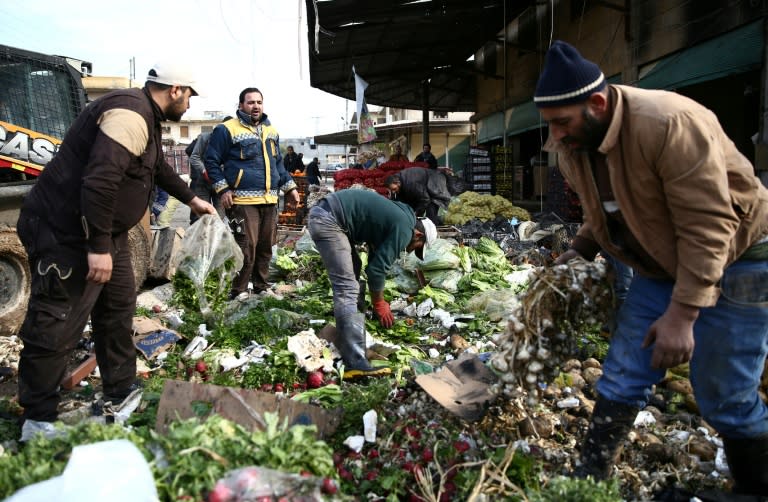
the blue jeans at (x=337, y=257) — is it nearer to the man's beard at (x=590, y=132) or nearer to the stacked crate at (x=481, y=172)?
the man's beard at (x=590, y=132)

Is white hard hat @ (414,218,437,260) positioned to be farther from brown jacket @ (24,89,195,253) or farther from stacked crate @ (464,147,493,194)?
stacked crate @ (464,147,493,194)

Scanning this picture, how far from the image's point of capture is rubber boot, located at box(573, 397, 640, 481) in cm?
250

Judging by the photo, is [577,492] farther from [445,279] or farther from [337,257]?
[445,279]

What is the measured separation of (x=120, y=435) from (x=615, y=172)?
228cm

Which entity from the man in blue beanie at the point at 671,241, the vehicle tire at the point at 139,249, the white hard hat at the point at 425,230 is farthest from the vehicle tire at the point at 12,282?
the man in blue beanie at the point at 671,241

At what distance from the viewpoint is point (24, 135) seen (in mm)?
6035

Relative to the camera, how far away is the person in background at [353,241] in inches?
162

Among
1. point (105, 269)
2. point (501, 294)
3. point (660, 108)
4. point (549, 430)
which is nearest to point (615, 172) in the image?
point (660, 108)

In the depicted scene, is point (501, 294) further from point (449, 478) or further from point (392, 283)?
point (449, 478)

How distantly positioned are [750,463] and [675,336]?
805mm

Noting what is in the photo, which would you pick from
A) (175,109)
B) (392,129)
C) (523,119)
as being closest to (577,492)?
(175,109)

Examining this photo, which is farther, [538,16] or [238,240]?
[538,16]

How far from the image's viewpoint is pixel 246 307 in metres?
5.70

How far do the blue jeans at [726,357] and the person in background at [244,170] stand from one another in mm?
4634
